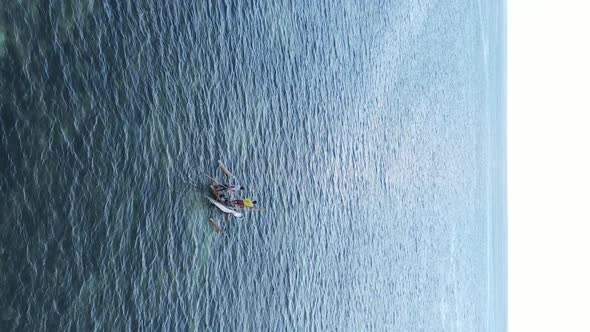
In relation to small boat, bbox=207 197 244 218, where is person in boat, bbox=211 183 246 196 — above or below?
above

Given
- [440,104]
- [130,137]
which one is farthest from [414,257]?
[130,137]

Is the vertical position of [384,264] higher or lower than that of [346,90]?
lower

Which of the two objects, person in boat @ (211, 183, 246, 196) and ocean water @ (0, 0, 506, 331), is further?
person in boat @ (211, 183, 246, 196)

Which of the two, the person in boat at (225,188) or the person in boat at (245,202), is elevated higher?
the person in boat at (225,188)

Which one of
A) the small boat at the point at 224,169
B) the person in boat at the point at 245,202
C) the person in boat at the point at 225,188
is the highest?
the small boat at the point at 224,169

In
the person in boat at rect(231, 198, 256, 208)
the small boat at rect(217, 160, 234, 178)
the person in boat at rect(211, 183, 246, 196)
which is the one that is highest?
the small boat at rect(217, 160, 234, 178)

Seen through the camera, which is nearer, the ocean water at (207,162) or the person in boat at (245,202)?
the ocean water at (207,162)

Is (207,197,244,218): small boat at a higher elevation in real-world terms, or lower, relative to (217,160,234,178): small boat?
lower
